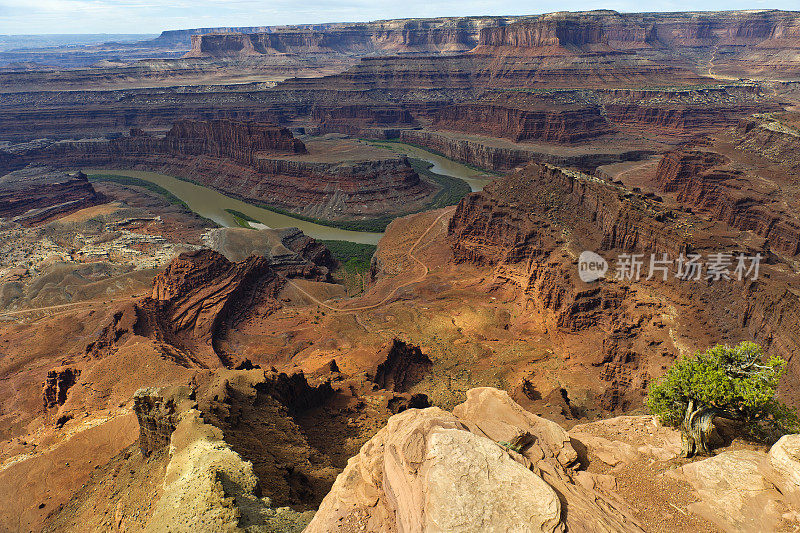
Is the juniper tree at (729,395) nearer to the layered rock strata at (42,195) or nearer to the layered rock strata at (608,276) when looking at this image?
the layered rock strata at (608,276)

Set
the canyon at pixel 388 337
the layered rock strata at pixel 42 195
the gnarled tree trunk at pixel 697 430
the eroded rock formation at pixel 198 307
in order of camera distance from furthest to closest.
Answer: the layered rock strata at pixel 42 195
the eroded rock formation at pixel 198 307
the gnarled tree trunk at pixel 697 430
the canyon at pixel 388 337

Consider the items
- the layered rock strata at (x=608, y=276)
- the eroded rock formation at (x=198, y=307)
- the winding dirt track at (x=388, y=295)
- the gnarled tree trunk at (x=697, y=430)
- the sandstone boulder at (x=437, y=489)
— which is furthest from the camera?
the winding dirt track at (x=388, y=295)

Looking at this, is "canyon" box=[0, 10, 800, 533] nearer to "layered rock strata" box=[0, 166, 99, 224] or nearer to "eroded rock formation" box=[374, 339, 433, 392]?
"eroded rock formation" box=[374, 339, 433, 392]

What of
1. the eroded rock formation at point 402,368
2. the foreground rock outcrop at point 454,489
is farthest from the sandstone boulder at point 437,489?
the eroded rock formation at point 402,368

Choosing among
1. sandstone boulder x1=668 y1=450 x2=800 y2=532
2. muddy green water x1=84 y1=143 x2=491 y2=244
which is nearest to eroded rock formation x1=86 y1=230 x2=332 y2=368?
sandstone boulder x1=668 y1=450 x2=800 y2=532

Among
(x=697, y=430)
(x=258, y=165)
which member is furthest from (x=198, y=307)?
(x=258, y=165)
